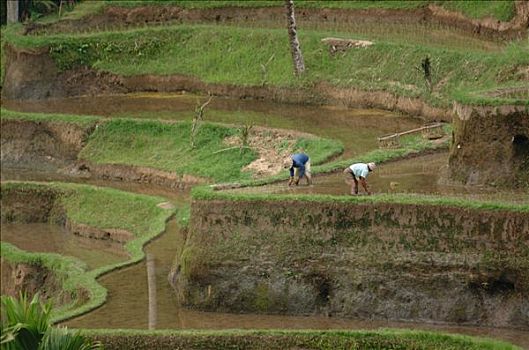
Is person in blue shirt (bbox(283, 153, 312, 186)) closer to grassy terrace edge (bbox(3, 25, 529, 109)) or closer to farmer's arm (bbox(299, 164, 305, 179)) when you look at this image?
farmer's arm (bbox(299, 164, 305, 179))

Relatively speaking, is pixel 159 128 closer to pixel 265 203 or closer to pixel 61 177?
pixel 61 177

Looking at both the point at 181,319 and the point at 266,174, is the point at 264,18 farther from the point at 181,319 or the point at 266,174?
the point at 181,319

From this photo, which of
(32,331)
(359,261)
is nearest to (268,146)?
(359,261)

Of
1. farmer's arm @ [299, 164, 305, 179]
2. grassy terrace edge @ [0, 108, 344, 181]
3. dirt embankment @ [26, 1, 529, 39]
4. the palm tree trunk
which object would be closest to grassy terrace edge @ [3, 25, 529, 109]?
the palm tree trunk

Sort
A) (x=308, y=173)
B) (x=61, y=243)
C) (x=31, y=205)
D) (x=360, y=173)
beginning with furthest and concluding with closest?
(x=31, y=205) → (x=61, y=243) → (x=308, y=173) → (x=360, y=173)

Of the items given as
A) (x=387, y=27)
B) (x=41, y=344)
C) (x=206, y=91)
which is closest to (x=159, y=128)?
(x=206, y=91)

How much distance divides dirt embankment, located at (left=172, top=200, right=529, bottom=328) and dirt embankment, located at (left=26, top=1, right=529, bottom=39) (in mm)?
21580

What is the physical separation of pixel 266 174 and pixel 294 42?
35.1 ft

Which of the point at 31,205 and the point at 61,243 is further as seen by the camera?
the point at 31,205

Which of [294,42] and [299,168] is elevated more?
[294,42]

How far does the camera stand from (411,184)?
35.1 m

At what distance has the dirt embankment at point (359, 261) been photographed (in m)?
30.3

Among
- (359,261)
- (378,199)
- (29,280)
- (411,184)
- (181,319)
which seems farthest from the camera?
(29,280)

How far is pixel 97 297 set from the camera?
33.3 m
